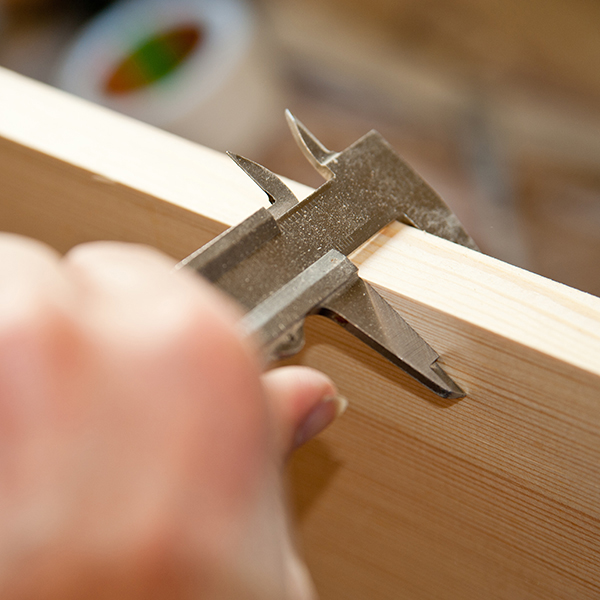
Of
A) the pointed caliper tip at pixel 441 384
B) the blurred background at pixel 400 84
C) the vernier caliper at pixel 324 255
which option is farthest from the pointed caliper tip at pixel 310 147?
the blurred background at pixel 400 84

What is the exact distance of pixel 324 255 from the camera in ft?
0.97

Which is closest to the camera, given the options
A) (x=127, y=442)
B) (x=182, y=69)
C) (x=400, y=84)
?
(x=127, y=442)

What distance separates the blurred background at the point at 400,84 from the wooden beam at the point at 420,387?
597mm

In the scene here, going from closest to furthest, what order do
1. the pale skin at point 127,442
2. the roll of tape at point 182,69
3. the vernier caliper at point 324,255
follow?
the pale skin at point 127,442 → the vernier caliper at point 324,255 → the roll of tape at point 182,69

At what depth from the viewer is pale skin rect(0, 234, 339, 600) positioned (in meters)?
0.16

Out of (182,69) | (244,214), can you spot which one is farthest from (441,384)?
(182,69)

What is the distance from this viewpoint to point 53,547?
16cm

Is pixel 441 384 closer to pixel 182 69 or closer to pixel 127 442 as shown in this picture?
pixel 127 442

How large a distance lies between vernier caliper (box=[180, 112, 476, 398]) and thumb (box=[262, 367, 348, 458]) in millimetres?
13

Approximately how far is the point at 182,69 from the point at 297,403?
2.97ft

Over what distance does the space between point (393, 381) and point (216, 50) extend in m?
0.84

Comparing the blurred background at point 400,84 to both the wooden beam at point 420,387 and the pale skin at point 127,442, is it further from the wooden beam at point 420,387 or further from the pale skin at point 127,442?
the pale skin at point 127,442

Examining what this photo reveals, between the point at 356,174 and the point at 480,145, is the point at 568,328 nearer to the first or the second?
the point at 356,174

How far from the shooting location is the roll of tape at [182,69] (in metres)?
1.00
